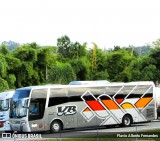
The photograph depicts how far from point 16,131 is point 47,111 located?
7.54 ft

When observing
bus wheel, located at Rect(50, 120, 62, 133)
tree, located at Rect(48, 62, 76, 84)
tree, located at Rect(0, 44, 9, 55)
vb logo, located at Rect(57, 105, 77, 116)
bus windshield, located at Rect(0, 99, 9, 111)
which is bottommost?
bus wheel, located at Rect(50, 120, 62, 133)

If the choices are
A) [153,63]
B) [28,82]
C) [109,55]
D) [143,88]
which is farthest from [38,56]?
[143,88]

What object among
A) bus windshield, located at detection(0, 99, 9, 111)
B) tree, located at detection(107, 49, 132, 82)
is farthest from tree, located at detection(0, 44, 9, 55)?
bus windshield, located at detection(0, 99, 9, 111)

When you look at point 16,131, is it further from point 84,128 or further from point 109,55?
point 109,55

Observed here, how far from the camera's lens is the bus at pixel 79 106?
1078 inches

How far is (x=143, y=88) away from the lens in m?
31.9

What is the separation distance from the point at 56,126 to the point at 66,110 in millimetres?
1163

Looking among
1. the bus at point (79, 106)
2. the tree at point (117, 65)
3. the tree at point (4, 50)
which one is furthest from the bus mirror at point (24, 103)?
the tree at point (117, 65)

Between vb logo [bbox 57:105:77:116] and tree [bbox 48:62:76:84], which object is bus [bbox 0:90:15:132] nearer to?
vb logo [bbox 57:105:77:116]

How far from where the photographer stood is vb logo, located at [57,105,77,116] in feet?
92.6

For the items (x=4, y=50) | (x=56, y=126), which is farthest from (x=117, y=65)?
(x=56, y=126)

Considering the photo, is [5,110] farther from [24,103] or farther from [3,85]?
[3,85]

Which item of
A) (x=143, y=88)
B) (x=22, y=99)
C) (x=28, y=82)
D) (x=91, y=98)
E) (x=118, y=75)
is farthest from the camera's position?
(x=118, y=75)

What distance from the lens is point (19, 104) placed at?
27.7m
